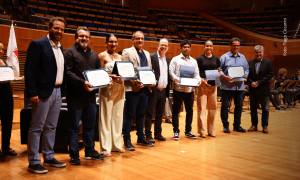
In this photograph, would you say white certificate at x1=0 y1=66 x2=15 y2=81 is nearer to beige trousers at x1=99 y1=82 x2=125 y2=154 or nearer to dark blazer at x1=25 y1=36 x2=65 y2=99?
dark blazer at x1=25 y1=36 x2=65 y2=99

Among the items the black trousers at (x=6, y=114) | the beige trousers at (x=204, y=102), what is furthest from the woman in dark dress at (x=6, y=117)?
the beige trousers at (x=204, y=102)

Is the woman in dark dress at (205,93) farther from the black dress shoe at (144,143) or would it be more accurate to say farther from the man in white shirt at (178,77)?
the black dress shoe at (144,143)

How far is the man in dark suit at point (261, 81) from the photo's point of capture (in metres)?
4.31

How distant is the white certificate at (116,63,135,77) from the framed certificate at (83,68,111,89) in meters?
0.23

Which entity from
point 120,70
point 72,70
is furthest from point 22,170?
point 120,70

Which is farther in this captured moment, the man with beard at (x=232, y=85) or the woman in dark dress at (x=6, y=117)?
the man with beard at (x=232, y=85)

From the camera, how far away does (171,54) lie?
32.8 ft

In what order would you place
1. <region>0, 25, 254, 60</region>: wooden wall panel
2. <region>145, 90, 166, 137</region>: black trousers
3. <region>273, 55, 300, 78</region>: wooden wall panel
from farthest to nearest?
<region>273, 55, 300, 78</region>: wooden wall panel < <region>0, 25, 254, 60</region>: wooden wall panel < <region>145, 90, 166, 137</region>: black trousers

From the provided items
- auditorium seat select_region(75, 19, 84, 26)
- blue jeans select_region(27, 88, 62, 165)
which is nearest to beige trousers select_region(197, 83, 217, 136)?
blue jeans select_region(27, 88, 62, 165)

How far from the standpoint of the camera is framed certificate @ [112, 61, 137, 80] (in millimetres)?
2814

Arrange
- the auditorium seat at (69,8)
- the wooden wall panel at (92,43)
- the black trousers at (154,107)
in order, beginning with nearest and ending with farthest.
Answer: the black trousers at (154,107), the wooden wall panel at (92,43), the auditorium seat at (69,8)

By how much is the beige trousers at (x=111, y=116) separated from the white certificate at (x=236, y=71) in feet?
6.54

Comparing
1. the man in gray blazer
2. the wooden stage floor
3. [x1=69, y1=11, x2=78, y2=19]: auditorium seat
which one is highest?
[x1=69, y1=11, x2=78, y2=19]: auditorium seat

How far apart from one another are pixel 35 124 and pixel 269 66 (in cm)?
371
